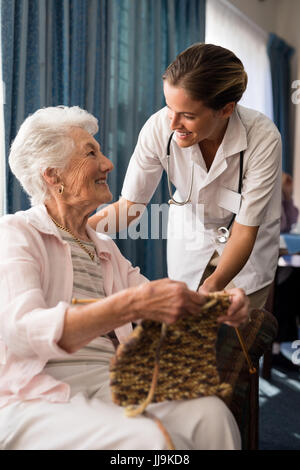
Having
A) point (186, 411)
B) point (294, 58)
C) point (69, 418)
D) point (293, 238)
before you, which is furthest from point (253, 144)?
point (294, 58)

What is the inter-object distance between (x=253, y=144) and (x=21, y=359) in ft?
3.55

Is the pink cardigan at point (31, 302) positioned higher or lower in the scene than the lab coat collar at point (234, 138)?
lower

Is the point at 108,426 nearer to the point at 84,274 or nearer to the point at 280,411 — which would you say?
the point at 84,274

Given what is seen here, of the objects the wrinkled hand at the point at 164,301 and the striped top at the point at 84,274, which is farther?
the striped top at the point at 84,274

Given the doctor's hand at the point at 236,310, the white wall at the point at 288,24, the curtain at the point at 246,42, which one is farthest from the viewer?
the white wall at the point at 288,24

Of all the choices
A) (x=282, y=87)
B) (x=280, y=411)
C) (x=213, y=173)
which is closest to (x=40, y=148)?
(x=213, y=173)

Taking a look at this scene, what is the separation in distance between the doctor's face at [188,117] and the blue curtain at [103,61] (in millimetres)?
1039

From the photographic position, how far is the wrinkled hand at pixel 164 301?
99 centimetres

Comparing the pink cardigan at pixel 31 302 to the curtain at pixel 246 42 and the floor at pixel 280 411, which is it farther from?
the curtain at pixel 246 42

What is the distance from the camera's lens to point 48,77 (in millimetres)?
2525

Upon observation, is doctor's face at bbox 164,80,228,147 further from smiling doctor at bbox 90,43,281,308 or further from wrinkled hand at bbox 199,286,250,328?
wrinkled hand at bbox 199,286,250,328

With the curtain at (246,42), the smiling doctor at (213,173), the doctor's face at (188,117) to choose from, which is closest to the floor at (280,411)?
the smiling doctor at (213,173)

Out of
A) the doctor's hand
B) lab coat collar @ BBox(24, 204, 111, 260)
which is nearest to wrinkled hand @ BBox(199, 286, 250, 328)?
the doctor's hand

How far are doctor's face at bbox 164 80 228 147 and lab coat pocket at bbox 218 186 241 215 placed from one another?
10.0 inches
